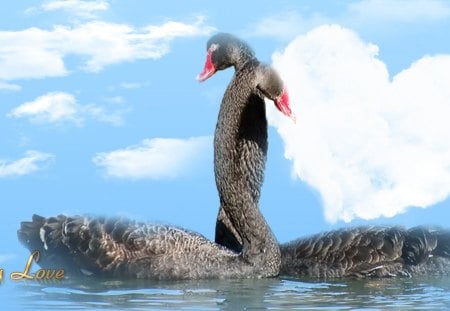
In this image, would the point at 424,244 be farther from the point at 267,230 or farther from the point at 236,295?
the point at 236,295

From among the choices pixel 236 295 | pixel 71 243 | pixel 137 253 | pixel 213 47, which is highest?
pixel 213 47

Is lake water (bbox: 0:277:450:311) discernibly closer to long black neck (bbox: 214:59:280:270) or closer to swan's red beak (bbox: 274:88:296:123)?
long black neck (bbox: 214:59:280:270)

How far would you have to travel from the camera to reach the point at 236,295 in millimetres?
6484

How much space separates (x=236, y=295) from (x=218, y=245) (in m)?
0.76

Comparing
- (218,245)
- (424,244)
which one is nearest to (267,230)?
(218,245)

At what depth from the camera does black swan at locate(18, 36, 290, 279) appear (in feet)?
22.7

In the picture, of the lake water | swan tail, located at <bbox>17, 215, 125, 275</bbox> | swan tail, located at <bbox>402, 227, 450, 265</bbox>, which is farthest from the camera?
swan tail, located at <bbox>402, 227, 450, 265</bbox>

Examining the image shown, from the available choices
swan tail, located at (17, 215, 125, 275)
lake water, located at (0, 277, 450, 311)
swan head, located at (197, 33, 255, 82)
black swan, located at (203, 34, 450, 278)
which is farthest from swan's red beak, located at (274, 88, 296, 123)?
swan tail, located at (17, 215, 125, 275)

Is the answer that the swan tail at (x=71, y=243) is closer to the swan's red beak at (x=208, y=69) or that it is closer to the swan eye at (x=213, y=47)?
→ the swan's red beak at (x=208, y=69)

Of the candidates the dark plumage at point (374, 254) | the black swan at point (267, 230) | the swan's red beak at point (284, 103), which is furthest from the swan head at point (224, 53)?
the dark plumage at point (374, 254)

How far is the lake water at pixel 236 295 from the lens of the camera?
20.3 ft

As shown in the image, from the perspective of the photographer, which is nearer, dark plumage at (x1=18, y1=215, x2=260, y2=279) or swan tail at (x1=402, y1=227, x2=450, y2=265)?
dark plumage at (x1=18, y1=215, x2=260, y2=279)

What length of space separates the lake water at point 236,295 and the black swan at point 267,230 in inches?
4.8

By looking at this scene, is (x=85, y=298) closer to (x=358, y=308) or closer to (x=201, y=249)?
(x=201, y=249)
